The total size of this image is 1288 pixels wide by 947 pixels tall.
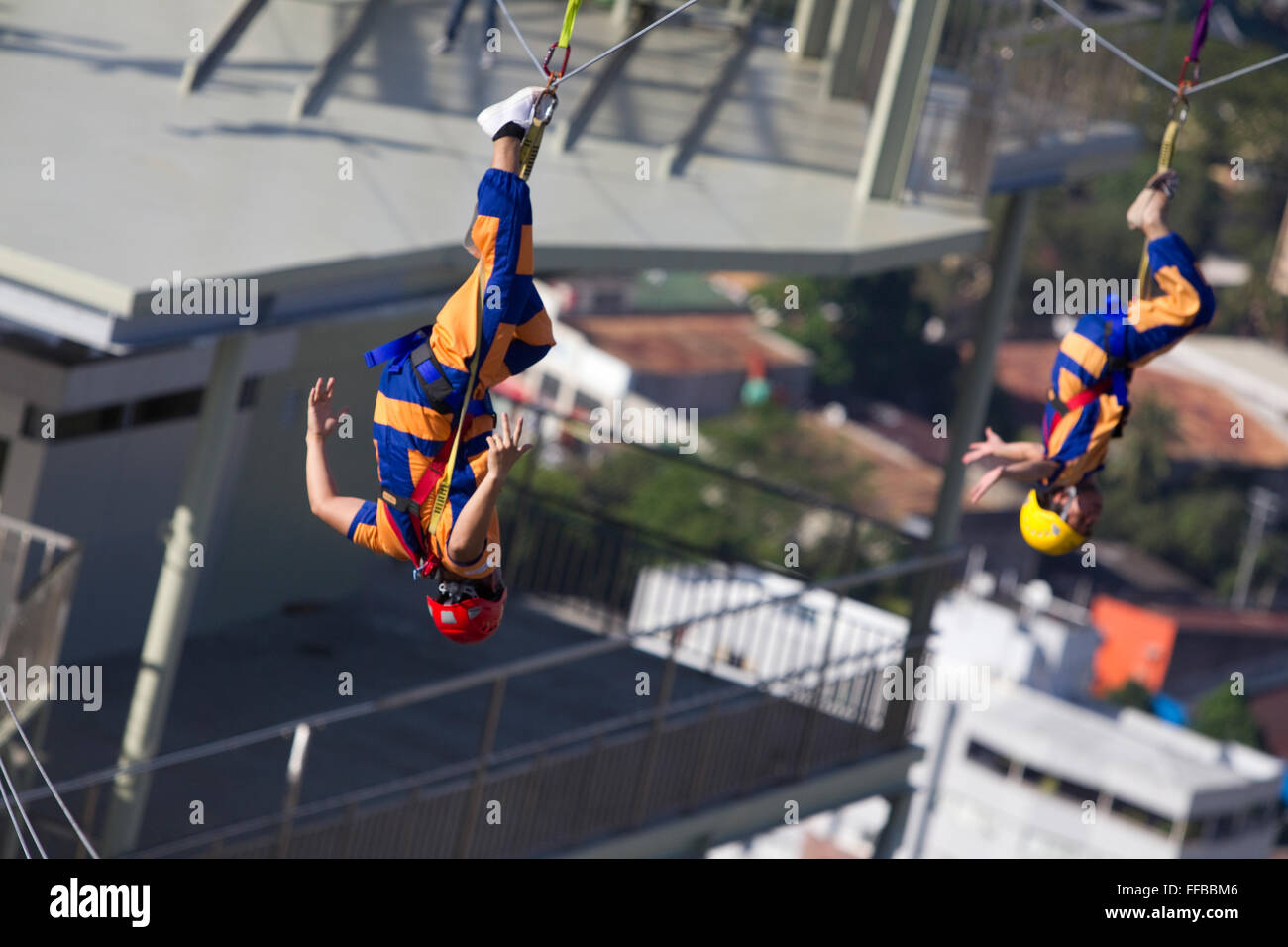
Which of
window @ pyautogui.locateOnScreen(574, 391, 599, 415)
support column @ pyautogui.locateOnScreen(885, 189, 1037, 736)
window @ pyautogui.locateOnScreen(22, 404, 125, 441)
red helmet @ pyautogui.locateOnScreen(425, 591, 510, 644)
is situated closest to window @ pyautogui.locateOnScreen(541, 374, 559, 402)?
window @ pyautogui.locateOnScreen(574, 391, 599, 415)

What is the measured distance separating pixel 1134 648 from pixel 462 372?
6849 cm

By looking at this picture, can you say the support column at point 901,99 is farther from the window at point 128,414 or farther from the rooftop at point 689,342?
the rooftop at point 689,342

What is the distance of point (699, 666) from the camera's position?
14.6 metres

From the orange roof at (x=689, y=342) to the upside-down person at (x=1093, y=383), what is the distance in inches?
2844

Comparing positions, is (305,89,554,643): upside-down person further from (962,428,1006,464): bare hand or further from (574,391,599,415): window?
(574,391,599,415): window

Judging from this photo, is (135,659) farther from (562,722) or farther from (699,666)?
(699,666)

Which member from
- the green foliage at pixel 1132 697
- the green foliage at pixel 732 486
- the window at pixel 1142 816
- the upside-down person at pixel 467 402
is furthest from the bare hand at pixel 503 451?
the green foliage at pixel 1132 697

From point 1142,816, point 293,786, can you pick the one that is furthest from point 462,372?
point 1142,816

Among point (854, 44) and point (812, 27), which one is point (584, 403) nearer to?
point (812, 27)

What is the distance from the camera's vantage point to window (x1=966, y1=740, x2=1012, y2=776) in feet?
161

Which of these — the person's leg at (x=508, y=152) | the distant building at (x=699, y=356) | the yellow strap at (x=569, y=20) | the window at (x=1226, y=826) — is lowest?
the window at (x=1226, y=826)

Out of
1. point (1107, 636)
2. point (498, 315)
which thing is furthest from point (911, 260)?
point (1107, 636)

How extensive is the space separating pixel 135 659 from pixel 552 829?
11.0ft

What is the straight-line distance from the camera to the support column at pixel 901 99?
39.1 feet
